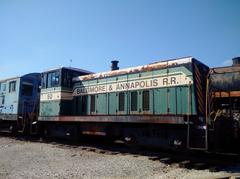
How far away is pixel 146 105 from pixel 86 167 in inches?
147

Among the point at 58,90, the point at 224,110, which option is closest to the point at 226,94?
the point at 224,110

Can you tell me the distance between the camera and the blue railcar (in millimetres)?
16050

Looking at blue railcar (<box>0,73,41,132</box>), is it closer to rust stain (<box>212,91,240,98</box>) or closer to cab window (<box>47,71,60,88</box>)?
cab window (<box>47,71,60,88</box>)

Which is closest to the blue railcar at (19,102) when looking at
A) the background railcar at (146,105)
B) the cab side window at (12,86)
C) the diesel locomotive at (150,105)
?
the cab side window at (12,86)

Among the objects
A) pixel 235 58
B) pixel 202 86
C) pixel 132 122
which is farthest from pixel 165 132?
pixel 235 58

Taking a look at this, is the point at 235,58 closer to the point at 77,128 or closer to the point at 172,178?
the point at 77,128

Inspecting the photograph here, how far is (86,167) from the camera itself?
7488mm

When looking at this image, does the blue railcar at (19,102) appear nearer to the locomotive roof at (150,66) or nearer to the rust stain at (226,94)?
the locomotive roof at (150,66)

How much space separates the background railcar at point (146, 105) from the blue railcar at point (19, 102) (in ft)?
12.4

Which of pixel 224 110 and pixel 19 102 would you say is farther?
pixel 19 102

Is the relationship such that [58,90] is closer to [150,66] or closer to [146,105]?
[146,105]

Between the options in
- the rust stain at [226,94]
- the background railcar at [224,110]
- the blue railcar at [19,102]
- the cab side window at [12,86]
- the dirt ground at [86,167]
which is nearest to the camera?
the dirt ground at [86,167]

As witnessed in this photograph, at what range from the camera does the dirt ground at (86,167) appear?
655cm

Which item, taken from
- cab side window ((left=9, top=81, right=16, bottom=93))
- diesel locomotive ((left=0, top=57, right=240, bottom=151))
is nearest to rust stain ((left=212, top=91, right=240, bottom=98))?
diesel locomotive ((left=0, top=57, right=240, bottom=151))
